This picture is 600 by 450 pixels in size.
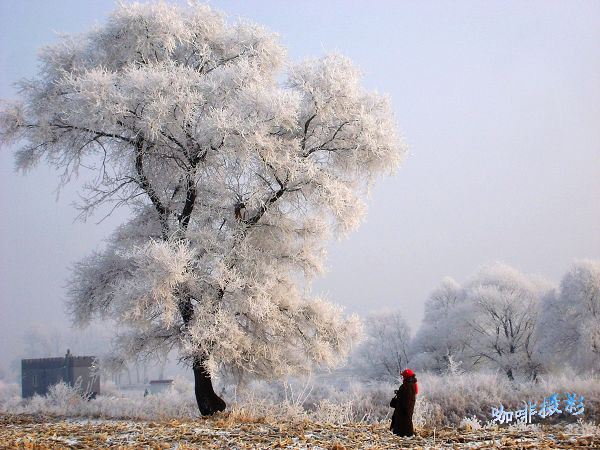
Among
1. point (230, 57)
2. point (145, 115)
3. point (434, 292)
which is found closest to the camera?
point (145, 115)

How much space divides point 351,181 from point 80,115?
21.9 feet

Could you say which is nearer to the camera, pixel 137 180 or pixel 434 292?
pixel 137 180

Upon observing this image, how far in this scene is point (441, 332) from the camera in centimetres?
4197

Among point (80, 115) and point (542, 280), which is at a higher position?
point (80, 115)

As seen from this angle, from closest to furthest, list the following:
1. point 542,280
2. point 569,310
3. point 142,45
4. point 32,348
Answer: point 142,45 < point 569,310 < point 542,280 < point 32,348

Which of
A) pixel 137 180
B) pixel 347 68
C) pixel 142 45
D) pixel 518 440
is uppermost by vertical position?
pixel 142 45

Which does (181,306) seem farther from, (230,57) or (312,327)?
(230,57)

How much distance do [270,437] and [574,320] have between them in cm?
2798

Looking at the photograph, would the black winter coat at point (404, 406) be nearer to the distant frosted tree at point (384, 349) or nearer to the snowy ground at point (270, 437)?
the snowy ground at point (270, 437)

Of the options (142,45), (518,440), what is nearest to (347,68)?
(142,45)

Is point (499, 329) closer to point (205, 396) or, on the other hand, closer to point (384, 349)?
point (384, 349)

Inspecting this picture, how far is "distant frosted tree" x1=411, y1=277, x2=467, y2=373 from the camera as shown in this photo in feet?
131

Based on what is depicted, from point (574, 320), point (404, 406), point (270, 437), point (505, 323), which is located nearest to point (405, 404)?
point (404, 406)

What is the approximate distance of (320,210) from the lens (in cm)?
1423
